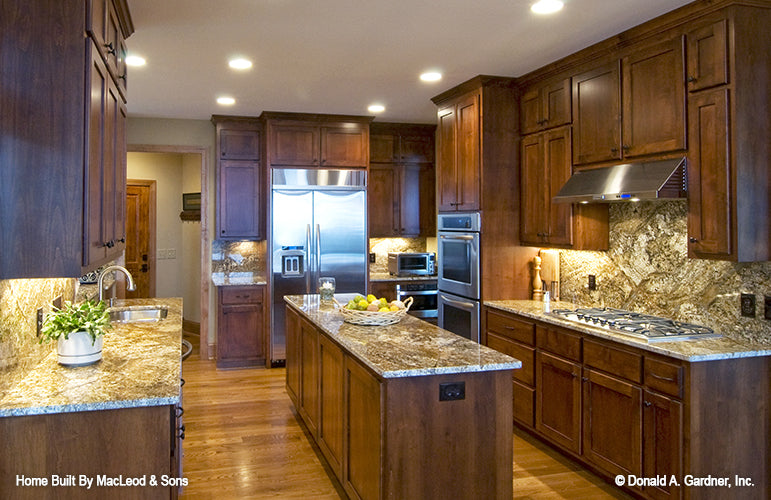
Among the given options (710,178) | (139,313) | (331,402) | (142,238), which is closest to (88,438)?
(331,402)

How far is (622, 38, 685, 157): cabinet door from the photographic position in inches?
125

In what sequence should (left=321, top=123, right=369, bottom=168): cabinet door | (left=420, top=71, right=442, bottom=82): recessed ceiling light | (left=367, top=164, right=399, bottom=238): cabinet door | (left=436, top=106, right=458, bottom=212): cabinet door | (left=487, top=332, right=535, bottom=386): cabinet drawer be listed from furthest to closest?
(left=367, top=164, right=399, bottom=238): cabinet door
(left=321, top=123, right=369, bottom=168): cabinet door
(left=436, top=106, right=458, bottom=212): cabinet door
(left=420, top=71, right=442, bottom=82): recessed ceiling light
(left=487, top=332, right=535, bottom=386): cabinet drawer

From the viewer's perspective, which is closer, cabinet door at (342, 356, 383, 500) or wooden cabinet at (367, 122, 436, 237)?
cabinet door at (342, 356, 383, 500)

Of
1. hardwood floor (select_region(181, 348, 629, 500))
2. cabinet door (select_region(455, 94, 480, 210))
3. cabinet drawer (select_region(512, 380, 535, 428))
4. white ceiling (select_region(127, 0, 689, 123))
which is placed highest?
white ceiling (select_region(127, 0, 689, 123))

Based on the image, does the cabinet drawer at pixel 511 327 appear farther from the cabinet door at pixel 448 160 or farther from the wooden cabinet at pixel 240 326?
the wooden cabinet at pixel 240 326

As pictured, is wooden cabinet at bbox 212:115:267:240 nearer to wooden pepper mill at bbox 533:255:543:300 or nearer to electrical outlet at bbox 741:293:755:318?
wooden pepper mill at bbox 533:255:543:300

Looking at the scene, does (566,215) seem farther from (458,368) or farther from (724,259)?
(458,368)

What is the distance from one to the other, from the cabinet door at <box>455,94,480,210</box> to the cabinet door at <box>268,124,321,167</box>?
6.22 ft

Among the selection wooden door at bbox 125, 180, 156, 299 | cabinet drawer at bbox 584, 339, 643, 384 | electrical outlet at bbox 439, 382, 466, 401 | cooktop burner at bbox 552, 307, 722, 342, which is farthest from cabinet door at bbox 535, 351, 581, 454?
wooden door at bbox 125, 180, 156, 299

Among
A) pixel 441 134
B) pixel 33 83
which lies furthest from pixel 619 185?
pixel 33 83

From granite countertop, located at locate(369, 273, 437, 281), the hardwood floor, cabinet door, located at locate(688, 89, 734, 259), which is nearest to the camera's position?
cabinet door, located at locate(688, 89, 734, 259)

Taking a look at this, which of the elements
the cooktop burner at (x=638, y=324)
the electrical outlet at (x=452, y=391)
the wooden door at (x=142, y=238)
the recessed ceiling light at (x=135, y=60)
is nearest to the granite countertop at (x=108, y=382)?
the electrical outlet at (x=452, y=391)

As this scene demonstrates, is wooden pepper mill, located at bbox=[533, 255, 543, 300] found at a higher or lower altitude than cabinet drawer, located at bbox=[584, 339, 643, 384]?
higher

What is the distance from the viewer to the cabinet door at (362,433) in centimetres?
247
